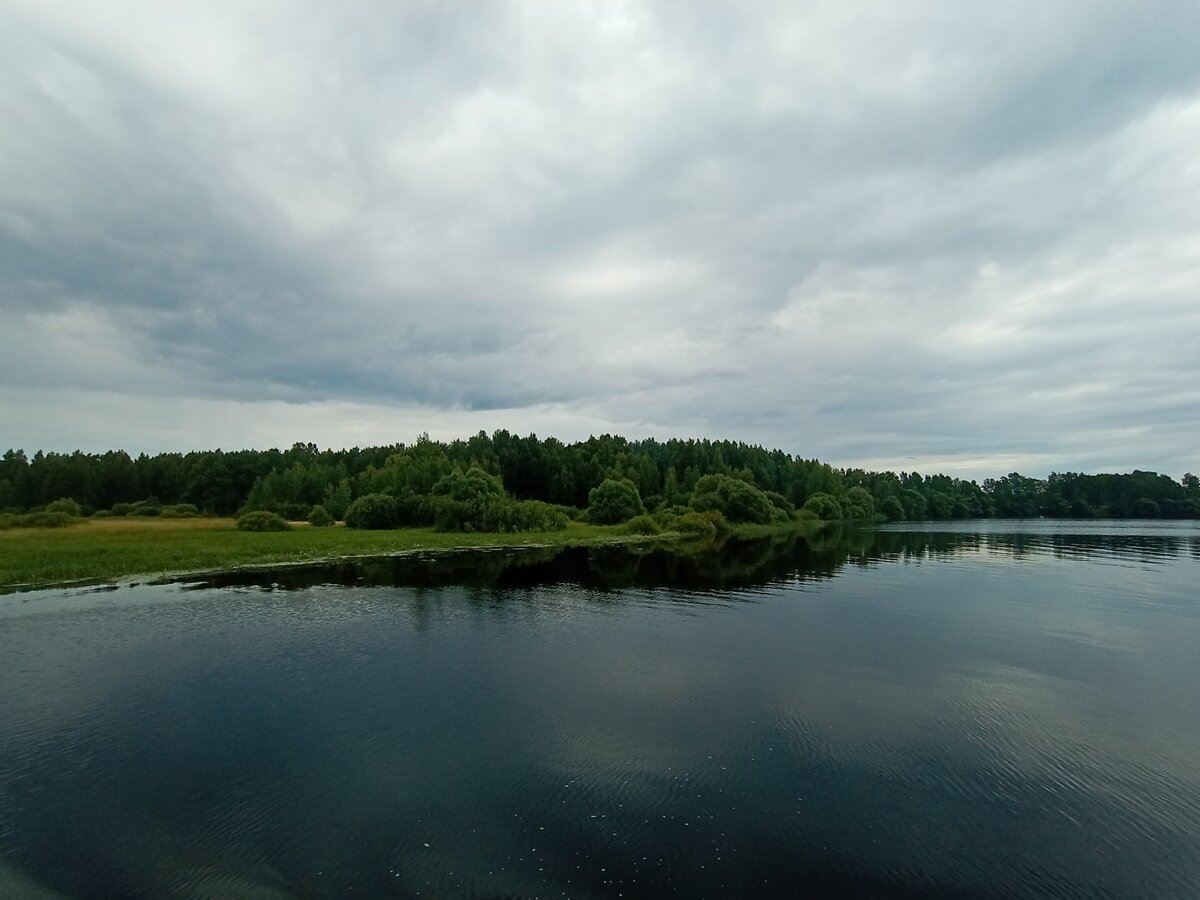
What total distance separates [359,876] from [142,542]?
208 feet

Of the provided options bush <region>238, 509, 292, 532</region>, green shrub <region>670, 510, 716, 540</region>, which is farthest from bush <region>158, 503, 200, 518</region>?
green shrub <region>670, 510, 716, 540</region>

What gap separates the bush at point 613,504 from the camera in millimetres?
110062

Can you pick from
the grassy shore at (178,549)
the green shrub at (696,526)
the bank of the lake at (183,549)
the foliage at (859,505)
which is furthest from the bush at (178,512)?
the foliage at (859,505)

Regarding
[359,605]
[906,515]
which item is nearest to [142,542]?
[359,605]

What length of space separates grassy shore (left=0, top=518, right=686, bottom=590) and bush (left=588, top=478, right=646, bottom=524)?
80.3ft

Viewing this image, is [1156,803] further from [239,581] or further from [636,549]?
[636,549]

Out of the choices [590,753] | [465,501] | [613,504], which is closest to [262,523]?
[465,501]

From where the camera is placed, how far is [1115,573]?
53281 mm

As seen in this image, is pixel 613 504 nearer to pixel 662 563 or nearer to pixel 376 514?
pixel 376 514

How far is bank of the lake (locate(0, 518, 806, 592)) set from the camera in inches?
1711

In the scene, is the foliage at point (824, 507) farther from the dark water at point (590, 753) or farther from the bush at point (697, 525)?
the dark water at point (590, 753)

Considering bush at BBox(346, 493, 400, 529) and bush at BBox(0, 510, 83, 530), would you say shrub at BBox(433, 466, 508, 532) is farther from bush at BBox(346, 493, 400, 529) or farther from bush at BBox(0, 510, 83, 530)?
bush at BBox(0, 510, 83, 530)

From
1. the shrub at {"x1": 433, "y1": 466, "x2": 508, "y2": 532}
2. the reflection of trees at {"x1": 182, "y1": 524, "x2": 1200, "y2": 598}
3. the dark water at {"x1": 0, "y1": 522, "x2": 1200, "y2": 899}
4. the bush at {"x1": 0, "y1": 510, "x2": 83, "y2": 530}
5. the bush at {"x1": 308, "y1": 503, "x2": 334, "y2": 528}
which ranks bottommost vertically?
the dark water at {"x1": 0, "y1": 522, "x2": 1200, "y2": 899}

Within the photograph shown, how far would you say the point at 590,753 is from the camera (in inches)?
649
